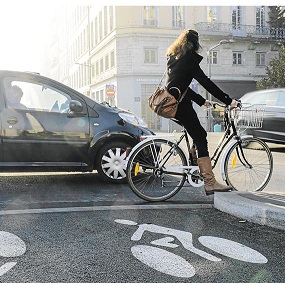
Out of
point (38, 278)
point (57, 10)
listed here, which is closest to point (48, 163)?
point (38, 278)

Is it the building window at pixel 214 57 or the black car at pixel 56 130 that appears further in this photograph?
the building window at pixel 214 57

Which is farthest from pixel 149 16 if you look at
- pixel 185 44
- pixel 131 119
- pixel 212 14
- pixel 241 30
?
pixel 185 44

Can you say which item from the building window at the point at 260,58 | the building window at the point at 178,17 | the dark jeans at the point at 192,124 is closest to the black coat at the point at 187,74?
the dark jeans at the point at 192,124

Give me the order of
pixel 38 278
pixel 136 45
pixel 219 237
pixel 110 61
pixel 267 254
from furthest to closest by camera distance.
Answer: pixel 110 61, pixel 136 45, pixel 219 237, pixel 267 254, pixel 38 278

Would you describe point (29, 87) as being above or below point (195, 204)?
above

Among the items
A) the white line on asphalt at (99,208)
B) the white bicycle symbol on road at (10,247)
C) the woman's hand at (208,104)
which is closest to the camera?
the white bicycle symbol on road at (10,247)

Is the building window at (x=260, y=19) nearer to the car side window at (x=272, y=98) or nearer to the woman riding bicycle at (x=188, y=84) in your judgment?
the car side window at (x=272, y=98)

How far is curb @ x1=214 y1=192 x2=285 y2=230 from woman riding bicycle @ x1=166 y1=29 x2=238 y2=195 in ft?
0.95

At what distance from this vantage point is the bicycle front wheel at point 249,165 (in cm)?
498

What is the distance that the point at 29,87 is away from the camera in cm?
619

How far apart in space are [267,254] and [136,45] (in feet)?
111

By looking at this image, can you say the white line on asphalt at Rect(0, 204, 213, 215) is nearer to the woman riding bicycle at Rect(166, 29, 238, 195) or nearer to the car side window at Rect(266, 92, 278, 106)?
the woman riding bicycle at Rect(166, 29, 238, 195)

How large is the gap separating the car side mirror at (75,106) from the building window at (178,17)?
32.6 metres

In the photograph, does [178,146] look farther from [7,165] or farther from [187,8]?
[187,8]
